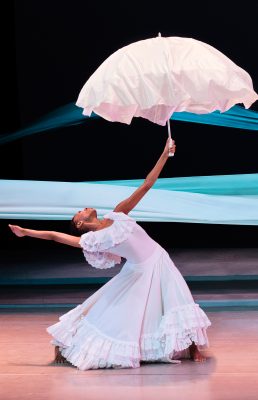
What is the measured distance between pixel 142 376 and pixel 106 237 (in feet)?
2.09

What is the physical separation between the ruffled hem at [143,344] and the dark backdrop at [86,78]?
294cm

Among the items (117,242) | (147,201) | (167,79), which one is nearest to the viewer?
(167,79)

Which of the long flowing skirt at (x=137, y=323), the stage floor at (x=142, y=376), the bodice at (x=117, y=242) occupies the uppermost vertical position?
the bodice at (x=117, y=242)

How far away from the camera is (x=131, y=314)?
4.18 meters

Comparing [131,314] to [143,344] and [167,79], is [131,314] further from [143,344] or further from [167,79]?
[167,79]

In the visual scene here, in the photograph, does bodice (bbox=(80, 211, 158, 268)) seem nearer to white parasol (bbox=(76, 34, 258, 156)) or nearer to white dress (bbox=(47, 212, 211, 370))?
white dress (bbox=(47, 212, 211, 370))

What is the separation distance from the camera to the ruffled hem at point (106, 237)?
13.5ft

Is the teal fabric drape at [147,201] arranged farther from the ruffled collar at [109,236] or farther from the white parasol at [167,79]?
the white parasol at [167,79]

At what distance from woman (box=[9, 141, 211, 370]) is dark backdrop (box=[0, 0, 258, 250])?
2.79 meters

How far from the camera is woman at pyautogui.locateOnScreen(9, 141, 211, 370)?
4109 millimetres

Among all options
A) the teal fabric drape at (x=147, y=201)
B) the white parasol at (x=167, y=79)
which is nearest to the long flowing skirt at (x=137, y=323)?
the white parasol at (x=167, y=79)

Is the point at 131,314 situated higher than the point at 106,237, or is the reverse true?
the point at 106,237

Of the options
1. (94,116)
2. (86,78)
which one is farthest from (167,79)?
(86,78)

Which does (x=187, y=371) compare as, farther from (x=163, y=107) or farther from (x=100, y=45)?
(x=100, y=45)
